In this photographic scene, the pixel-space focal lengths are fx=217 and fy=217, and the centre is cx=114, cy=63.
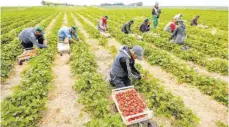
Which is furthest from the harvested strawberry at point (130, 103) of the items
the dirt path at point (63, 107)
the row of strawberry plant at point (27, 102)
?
the row of strawberry plant at point (27, 102)

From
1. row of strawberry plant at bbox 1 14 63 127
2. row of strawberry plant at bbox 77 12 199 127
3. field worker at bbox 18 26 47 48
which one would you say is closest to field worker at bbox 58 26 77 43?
field worker at bbox 18 26 47 48

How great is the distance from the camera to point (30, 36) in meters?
9.54

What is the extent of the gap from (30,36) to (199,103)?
7370 mm

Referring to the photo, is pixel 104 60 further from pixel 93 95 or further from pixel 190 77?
pixel 93 95

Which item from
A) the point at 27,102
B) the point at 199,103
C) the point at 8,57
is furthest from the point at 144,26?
the point at 27,102

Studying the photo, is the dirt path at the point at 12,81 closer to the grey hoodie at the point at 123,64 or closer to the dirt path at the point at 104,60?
the dirt path at the point at 104,60

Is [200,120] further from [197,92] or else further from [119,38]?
[119,38]

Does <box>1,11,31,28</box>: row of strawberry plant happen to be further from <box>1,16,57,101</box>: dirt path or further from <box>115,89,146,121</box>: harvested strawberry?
<box>115,89,146,121</box>: harvested strawberry

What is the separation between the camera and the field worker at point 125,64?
5407 millimetres

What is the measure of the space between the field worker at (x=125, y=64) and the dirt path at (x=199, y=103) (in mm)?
1479

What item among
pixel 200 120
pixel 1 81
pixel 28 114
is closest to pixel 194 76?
pixel 200 120

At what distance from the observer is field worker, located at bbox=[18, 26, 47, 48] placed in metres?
9.59

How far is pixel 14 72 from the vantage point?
8.32 metres

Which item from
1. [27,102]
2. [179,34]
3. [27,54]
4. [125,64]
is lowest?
[27,102]
